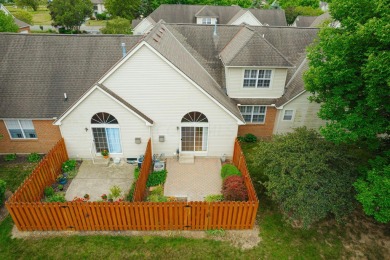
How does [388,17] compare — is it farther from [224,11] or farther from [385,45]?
[224,11]

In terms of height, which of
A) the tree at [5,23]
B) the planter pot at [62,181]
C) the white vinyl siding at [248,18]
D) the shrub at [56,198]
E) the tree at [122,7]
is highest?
the tree at [122,7]

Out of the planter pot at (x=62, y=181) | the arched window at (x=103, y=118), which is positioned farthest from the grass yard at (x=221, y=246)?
the arched window at (x=103, y=118)

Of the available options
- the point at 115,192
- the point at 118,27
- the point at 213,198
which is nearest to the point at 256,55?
the point at 213,198

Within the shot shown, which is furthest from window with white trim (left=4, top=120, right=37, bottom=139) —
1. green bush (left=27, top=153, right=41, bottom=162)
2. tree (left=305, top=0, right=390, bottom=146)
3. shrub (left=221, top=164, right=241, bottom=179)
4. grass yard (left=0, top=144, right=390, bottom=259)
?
tree (left=305, top=0, right=390, bottom=146)

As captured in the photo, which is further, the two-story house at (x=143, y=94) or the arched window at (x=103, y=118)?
the arched window at (x=103, y=118)

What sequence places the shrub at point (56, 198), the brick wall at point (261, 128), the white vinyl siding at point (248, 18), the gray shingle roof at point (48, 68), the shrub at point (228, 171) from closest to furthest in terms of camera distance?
1. the shrub at point (56, 198)
2. the shrub at point (228, 171)
3. the gray shingle roof at point (48, 68)
4. the brick wall at point (261, 128)
5. the white vinyl siding at point (248, 18)

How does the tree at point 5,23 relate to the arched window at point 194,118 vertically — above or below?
above

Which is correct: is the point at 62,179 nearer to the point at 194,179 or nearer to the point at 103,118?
the point at 103,118

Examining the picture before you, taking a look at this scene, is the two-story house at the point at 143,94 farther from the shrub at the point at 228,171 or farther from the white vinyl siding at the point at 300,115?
the shrub at the point at 228,171
